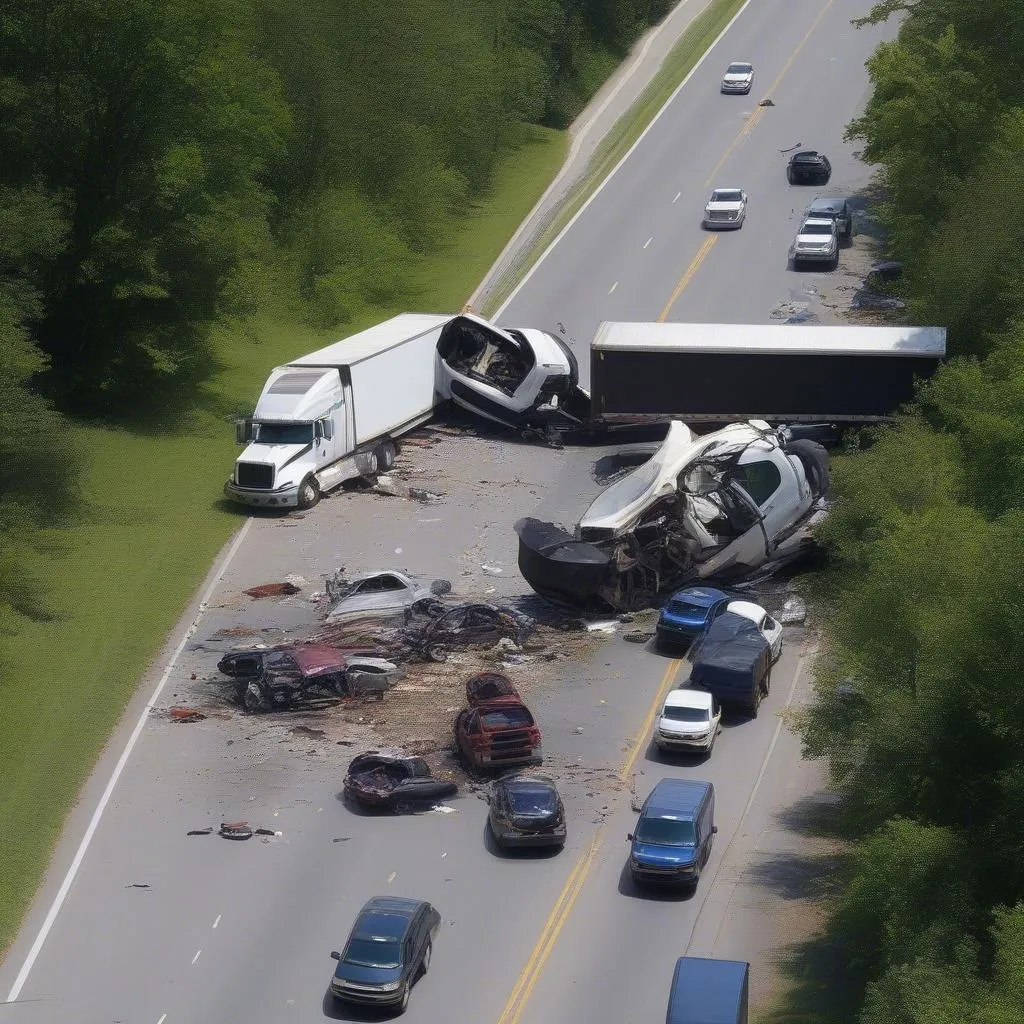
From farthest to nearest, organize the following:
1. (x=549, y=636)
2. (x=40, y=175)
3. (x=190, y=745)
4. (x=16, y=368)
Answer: (x=40, y=175), (x=16, y=368), (x=549, y=636), (x=190, y=745)

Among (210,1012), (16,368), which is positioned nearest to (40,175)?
(16,368)

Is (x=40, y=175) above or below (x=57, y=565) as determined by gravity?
above

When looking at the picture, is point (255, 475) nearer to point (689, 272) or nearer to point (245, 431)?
point (245, 431)

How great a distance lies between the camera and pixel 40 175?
47.0m

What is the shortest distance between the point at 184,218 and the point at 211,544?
13.9 m

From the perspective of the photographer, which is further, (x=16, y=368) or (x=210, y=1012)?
(x=16, y=368)

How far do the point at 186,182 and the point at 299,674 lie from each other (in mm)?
22388

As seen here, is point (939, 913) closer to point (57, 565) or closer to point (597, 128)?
point (57, 565)

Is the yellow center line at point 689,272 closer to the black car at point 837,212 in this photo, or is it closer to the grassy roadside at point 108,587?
the black car at point 837,212

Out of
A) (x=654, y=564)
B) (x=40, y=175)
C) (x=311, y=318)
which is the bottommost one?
(x=311, y=318)

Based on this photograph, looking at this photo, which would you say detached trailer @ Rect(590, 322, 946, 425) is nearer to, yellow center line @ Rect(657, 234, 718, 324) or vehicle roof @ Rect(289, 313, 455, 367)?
vehicle roof @ Rect(289, 313, 455, 367)

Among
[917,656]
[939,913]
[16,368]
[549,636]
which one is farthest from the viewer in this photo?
[16,368]

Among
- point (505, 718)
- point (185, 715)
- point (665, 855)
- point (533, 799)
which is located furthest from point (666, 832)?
point (185, 715)

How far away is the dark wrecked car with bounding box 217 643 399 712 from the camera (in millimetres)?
30531
